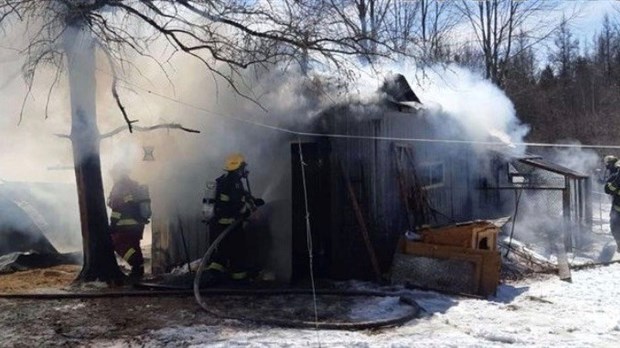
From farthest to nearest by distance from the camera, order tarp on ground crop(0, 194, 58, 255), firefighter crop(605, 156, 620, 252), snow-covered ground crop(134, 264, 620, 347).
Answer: firefighter crop(605, 156, 620, 252)
tarp on ground crop(0, 194, 58, 255)
snow-covered ground crop(134, 264, 620, 347)

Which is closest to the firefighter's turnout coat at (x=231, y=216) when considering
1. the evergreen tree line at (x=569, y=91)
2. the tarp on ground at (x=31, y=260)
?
the tarp on ground at (x=31, y=260)

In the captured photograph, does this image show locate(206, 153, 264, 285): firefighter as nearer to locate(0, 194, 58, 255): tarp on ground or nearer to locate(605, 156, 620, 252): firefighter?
locate(0, 194, 58, 255): tarp on ground

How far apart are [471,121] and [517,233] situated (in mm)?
2500

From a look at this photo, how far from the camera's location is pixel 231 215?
7.75m

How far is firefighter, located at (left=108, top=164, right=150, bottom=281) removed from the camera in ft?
28.1

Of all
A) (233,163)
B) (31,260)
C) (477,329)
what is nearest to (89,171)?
(233,163)

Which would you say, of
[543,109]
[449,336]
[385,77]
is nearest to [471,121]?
[385,77]

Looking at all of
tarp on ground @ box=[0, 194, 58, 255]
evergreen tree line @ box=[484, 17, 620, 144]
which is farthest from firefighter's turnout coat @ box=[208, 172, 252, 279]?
evergreen tree line @ box=[484, 17, 620, 144]

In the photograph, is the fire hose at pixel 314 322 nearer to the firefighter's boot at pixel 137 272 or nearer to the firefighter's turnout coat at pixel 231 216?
the firefighter's turnout coat at pixel 231 216

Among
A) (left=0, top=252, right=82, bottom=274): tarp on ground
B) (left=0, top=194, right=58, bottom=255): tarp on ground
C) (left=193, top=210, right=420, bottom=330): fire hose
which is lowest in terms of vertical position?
(left=193, top=210, right=420, bottom=330): fire hose

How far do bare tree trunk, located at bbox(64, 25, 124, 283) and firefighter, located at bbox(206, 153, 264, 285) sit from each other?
4.77 ft

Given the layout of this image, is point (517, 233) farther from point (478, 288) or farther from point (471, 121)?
point (478, 288)

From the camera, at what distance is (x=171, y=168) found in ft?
30.4

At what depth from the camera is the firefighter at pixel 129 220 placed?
8555 millimetres
